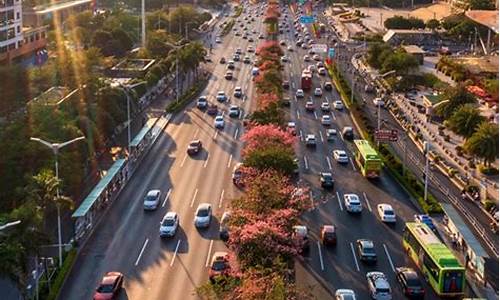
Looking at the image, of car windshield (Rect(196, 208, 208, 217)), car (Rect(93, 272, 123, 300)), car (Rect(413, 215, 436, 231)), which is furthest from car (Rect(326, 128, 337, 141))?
car (Rect(93, 272, 123, 300))

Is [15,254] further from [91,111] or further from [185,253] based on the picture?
[91,111]

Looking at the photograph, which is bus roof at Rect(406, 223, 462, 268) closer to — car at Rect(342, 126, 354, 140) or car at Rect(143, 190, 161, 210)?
car at Rect(143, 190, 161, 210)

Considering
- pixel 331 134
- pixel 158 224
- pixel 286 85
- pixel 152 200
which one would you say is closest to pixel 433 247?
pixel 158 224

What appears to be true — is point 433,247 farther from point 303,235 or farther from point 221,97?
point 221,97

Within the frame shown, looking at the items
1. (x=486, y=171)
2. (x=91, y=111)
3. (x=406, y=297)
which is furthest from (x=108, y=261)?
(x=486, y=171)

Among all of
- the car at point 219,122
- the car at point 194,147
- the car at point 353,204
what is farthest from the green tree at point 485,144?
the car at point 219,122

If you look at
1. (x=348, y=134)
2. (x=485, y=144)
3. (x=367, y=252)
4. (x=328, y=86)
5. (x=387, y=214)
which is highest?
(x=485, y=144)
